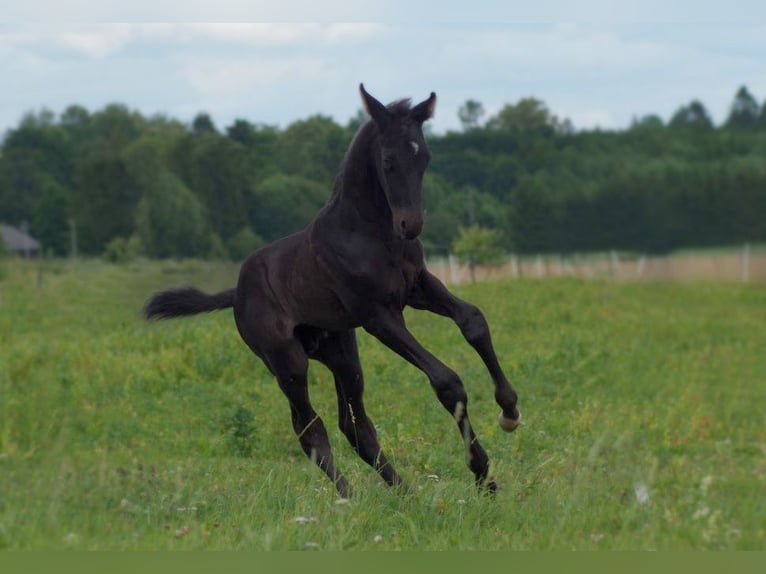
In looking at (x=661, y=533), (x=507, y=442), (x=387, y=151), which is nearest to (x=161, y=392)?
(x=507, y=442)

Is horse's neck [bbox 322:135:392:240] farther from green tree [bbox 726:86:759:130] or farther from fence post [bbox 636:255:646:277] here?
green tree [bbox 726:86:759:130]

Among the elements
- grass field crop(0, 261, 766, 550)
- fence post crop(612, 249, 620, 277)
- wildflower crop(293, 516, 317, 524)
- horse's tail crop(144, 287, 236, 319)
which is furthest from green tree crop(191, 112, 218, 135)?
wildflower crop(293, 516, 317, 524)

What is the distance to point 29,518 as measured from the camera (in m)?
4.84

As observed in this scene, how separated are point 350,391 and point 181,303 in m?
1.80

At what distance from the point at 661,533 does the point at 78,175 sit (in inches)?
1712

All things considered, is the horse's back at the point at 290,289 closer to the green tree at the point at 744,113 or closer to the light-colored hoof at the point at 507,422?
the light-colored hoof at the point at 507,422

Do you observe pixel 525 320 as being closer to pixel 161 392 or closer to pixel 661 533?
pixel 161 392

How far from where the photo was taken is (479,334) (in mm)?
6930

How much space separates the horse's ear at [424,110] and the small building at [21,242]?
54412 millimetres

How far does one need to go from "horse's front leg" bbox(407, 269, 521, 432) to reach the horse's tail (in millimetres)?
2116

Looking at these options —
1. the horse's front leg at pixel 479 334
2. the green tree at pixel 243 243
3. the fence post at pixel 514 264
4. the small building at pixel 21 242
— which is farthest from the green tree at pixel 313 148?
the small building at pixel 21 242

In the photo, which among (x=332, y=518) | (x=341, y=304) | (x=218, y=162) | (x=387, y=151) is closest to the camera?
(x=332, y=518)

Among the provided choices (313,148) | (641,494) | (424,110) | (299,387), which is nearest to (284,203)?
(313,148)

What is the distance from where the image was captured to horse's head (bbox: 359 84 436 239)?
6492 mm
